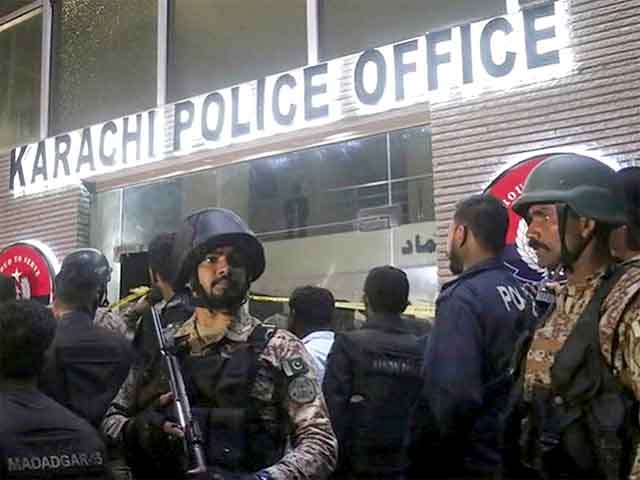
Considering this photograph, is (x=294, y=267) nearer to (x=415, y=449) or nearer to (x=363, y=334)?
(x=363, y=334)

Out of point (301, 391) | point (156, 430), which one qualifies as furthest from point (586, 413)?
point (156, 430)

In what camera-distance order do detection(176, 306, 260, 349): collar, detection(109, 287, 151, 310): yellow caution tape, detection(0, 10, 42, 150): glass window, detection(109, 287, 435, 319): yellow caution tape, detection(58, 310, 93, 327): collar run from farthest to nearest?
detection(0, 10, 42, 150): glass window → detection(109, 287, 435, 319): yellow caution tape → detection(109, 287, 151, 310): yellow caution tape → detection(58, 310, 93, 327): collar → detection(176, 306, 260, 349): collar

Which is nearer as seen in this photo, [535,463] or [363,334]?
[535,463]

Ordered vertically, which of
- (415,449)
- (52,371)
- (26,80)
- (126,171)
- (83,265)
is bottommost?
(415,449)

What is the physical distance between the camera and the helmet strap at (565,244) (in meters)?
2.14

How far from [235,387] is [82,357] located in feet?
3.23

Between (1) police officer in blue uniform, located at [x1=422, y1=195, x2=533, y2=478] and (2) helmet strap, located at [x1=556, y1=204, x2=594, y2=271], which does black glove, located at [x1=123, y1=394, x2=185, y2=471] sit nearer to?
(1) police officer in blue uniform, located at [x1=422, y1=195, x2=533, y2=478]

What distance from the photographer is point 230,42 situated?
6.57 m

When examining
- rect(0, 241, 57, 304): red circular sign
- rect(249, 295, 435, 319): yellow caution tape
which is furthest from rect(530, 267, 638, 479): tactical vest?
rect(0, 241, 57, 304): red circular sign

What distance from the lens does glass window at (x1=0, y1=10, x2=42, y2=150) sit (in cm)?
779

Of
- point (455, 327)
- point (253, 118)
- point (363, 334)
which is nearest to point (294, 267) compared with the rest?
point (253, 118)

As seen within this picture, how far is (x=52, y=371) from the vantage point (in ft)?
9.07

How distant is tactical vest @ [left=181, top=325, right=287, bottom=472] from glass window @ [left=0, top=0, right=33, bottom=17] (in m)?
6.95

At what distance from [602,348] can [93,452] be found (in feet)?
4.61
